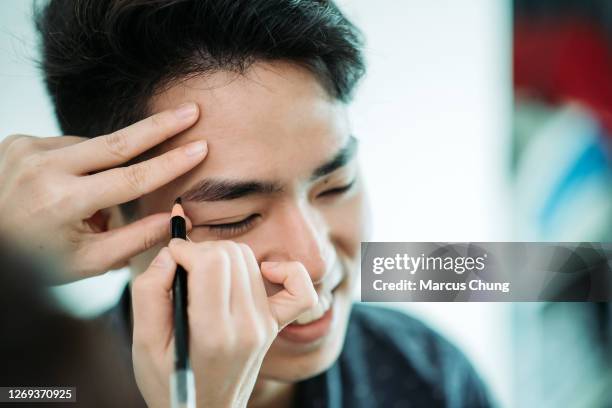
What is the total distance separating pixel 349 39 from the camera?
3.38 feet

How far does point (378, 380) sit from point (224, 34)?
67 centimetres

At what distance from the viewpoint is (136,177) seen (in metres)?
0.94

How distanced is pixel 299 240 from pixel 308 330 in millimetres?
178

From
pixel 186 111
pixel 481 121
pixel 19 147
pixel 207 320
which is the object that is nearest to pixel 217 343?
pixel 207 320

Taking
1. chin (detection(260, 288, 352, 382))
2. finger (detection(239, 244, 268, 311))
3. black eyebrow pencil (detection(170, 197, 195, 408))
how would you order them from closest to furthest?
1. black eyebrow pencil (detection(170, 197, 195, 408))
2. finger (detection(239, 244, 268, 311))
3. chin (detection(260, 288, 352, 382))

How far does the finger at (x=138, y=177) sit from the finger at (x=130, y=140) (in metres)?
0.02

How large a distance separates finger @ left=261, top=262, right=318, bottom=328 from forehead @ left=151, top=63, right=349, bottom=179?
144mm

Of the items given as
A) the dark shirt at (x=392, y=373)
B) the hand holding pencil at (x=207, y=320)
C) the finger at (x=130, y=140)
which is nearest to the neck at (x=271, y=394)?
the dark shirt at (x=392, y=373)

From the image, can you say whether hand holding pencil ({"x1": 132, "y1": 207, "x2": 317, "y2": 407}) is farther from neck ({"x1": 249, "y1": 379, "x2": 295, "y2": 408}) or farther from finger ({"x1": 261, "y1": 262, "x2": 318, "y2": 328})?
neck ({"x1": 249, "y1": 379, "x2": 295, "y2": 408})

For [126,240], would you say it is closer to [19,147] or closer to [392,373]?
[19,147]

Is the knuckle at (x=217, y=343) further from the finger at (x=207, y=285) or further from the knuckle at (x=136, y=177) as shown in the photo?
the knuckle at (x=136, y=177)

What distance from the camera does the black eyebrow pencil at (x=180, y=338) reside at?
0.76m

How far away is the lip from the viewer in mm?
1065

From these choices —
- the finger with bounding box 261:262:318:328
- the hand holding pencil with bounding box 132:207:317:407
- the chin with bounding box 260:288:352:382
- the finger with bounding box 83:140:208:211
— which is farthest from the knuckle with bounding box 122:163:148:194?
the chin with bounding box 260:288:352:382
